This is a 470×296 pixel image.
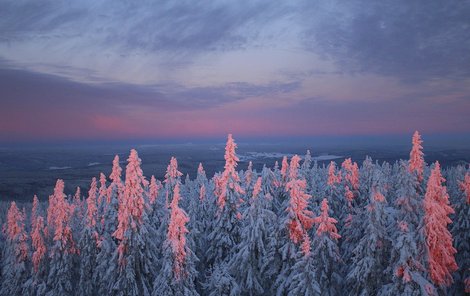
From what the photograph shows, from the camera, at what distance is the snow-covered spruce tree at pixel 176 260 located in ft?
82.6

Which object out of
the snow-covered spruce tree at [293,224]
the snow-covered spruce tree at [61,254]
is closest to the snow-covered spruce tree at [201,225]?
the snow-covered spruce tree at [293,224]

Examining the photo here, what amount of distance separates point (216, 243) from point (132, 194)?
8.95m

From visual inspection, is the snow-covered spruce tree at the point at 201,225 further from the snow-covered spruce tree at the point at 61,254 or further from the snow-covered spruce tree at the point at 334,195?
the snow-covered spruce tree at the point at 61,254

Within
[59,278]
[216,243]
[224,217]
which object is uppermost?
[224,217]

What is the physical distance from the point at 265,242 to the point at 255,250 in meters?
1.16

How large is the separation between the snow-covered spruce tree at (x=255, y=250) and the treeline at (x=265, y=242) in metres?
0.09

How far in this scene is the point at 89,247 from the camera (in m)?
32.6

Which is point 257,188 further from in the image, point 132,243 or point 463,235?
point 463,235

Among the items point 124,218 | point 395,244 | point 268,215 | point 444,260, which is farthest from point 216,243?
point 444,260

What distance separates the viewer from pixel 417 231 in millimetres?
23562

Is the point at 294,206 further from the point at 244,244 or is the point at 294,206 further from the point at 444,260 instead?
the point at 444,260

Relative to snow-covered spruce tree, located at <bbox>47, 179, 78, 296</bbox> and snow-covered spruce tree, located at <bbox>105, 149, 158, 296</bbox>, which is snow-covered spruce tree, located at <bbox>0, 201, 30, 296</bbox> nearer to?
snow-covered spruce tree, located at <bbox>47, 179, 78, 296</bbox>

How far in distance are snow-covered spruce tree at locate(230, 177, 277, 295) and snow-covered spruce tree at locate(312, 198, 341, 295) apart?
135 inches

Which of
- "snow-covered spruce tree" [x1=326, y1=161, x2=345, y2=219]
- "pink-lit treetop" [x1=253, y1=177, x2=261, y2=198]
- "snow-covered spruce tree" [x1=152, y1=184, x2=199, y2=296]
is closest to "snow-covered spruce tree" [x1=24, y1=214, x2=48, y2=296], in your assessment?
"snow-covered spruce tree" [x1=152, y1=184, x2=199, y2=296]
